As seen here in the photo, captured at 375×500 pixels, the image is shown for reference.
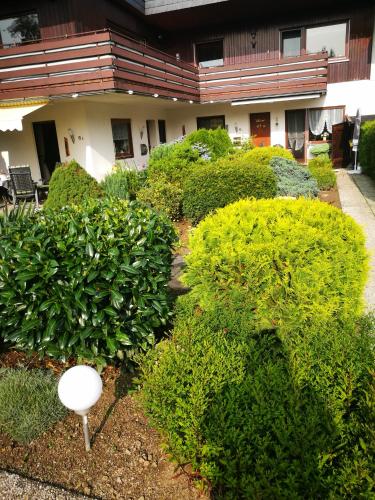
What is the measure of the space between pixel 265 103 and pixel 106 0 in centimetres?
881

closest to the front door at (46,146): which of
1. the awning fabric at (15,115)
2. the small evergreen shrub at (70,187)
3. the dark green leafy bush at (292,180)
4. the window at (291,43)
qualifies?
the awning fabric at (15,115)

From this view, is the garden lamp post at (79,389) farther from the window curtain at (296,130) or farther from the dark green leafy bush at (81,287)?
the window curtain at (296,130)

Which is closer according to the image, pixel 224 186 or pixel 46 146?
pixel 224 186

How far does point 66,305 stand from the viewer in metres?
3.04

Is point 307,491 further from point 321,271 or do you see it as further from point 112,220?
point 112,220

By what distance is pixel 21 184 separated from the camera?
12242mm

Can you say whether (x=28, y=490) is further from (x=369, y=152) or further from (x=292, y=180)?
(x=369, y=152)

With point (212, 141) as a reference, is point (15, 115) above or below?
above

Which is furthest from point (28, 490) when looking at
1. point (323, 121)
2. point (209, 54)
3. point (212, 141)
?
point (209, 54)

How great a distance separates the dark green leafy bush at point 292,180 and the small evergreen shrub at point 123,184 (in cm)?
363

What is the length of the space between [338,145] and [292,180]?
9.91 metres

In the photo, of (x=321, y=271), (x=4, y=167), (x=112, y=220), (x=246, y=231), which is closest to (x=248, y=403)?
(x=321, y=271)

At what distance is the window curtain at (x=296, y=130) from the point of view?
19.9 metres

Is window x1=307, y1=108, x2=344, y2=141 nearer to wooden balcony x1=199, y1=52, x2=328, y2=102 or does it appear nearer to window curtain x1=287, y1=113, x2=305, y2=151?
window curtain x1=287, y1=113, x2=305, y2=151
